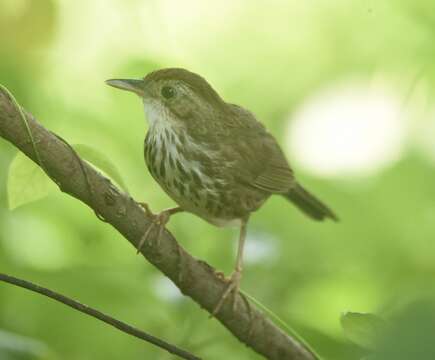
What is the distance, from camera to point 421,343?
971 mm

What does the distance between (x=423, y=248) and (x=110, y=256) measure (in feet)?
5.01

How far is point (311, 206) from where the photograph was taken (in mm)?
4348

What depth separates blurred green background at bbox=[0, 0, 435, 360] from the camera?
3100mm

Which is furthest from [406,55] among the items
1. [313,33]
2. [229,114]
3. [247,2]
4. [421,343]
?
[421,343]

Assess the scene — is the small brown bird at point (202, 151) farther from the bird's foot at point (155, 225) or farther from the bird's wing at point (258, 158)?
the bird's foot at point (155, 225)

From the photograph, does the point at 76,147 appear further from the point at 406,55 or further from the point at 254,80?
Answer: the point at 254,80

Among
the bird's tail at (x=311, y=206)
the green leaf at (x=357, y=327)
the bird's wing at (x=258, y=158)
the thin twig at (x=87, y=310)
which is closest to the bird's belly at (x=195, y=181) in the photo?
the bird's wing at (x=258, y=158)

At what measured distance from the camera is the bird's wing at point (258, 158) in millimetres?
3628

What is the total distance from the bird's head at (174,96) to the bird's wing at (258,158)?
169mm

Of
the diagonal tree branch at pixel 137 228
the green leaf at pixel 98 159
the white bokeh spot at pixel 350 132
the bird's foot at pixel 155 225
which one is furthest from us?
the white bokeh spot at pixel 350 132

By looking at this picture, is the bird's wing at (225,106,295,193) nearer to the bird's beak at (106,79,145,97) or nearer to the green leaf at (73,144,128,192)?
the bird's beak at (106,79,145,97)

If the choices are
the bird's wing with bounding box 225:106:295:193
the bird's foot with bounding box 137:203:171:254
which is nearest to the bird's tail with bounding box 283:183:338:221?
the bird's wing with bounding box 225:106:295:193

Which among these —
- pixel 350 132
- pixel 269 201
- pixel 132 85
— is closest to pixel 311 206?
pixel 269 201

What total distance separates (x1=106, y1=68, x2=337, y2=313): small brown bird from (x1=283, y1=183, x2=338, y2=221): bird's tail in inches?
19.9
